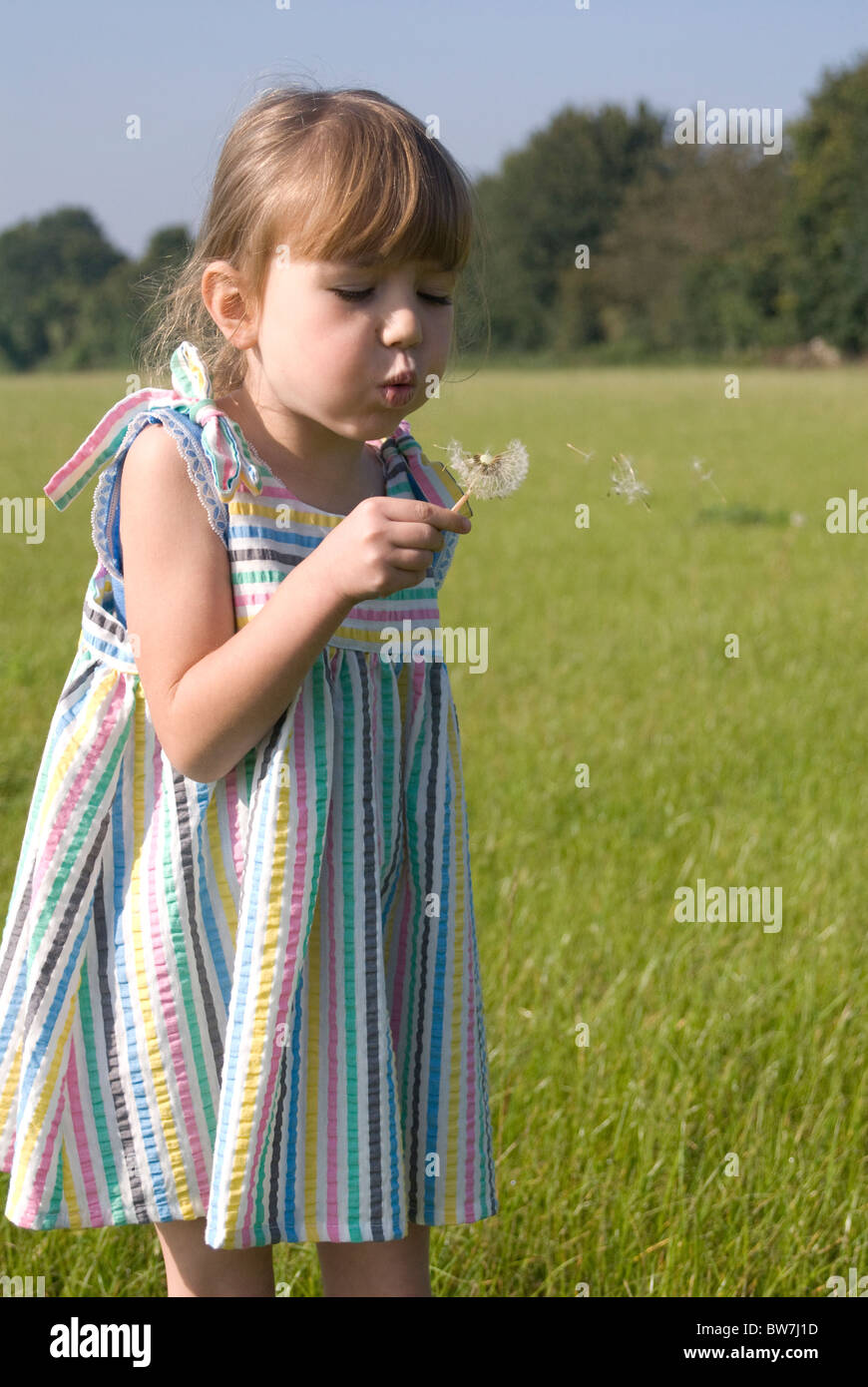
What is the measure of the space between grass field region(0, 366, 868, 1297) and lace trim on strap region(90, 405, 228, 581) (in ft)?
1.36

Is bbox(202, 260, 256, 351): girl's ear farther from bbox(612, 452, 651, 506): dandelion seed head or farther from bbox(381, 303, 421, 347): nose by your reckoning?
bbox(612, 452, 651, 506): dandelion seed head

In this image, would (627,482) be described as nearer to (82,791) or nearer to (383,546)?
(383,546)

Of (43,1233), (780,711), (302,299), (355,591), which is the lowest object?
(43,1233)

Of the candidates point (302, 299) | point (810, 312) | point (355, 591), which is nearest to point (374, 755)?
point (355, 591)

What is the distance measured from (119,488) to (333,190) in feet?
1.20

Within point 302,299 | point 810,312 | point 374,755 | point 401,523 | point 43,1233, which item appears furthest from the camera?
point 810,312

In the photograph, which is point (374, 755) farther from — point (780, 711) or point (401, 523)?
point (780, 711)

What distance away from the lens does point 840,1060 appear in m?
2.65

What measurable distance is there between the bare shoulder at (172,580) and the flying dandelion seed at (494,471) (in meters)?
0.26

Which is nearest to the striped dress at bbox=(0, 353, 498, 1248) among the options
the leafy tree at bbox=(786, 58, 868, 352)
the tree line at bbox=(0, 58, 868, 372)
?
the tree line at bbox=(0, 58, 868, 372)

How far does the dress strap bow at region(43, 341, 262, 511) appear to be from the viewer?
1411 millimetres

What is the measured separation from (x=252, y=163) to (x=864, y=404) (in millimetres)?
20187

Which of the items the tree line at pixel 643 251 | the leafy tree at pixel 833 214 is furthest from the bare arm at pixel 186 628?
the leafy tree at pixel 833 214

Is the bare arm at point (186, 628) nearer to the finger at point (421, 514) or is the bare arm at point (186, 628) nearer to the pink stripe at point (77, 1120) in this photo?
the finger at point (421, 514)
